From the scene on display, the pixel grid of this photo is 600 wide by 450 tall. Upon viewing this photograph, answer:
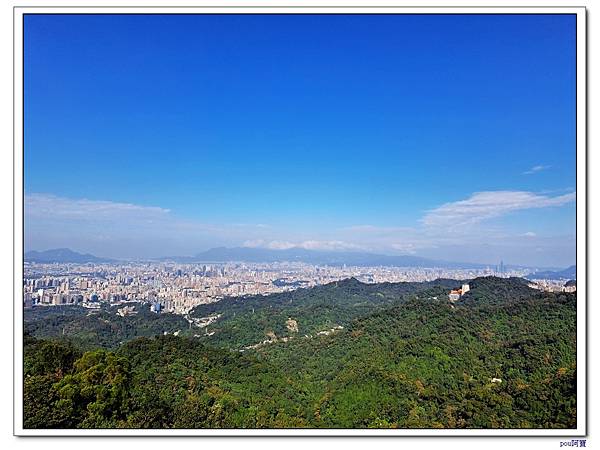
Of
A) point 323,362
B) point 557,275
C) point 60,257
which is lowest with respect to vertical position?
point 323,362

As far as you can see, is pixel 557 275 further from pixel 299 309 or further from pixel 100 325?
pixel 100 325

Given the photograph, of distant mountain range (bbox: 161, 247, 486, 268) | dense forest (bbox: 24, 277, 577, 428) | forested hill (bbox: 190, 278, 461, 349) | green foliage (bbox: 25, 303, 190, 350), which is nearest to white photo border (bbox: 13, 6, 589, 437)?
dense forest (bbox: 24, 277, 577, 428)

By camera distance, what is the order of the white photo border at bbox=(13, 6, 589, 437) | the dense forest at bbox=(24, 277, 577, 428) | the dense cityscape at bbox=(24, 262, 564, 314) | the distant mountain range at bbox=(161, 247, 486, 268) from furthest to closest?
the distant mountain range at bbox=(161, 247, 486, 268)
the dense cityscape at bbox=(24, 262, 564, 314)
the dense forest at bbox=(24, 277, 577, 428)
the white photo border at bbox=(13, 6, 589, 437)

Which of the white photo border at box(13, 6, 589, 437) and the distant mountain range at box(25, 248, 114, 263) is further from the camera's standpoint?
the distant mountain range at box(25, 248, 114, 263)

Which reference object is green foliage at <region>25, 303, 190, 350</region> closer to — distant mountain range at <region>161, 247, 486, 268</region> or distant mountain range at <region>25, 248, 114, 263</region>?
distant mountain range at <region>25, 248, 114, 263</region>
